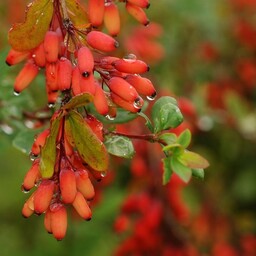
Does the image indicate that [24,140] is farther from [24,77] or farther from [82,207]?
[82,207]

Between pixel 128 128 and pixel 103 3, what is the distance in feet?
3.90

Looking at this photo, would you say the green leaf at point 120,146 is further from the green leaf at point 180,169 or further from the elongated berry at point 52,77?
the elongated berry at point 52,77

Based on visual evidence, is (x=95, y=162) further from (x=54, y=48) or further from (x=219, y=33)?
(x=219, y=33)

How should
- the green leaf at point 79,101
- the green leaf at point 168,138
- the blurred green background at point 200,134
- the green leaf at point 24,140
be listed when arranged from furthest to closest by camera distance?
the blurred green background at point 200,134 < the green leaf at point 24,140 < the green leaf at point 168,138 < the green leaf at point 79,101

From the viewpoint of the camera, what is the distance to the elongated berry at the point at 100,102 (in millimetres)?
1298

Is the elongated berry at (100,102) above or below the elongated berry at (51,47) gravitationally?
below

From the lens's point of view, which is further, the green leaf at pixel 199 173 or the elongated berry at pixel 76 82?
the green leaf at pixel 199 173

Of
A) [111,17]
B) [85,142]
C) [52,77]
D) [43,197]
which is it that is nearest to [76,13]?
[111,17]

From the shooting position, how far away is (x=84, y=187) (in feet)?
4.29

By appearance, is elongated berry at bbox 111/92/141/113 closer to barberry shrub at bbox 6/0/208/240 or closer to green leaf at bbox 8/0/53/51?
barberry shrub at bbox 6/0/208/240

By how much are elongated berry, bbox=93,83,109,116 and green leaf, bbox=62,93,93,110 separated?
3 centimetres

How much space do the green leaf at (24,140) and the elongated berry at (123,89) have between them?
51 cm

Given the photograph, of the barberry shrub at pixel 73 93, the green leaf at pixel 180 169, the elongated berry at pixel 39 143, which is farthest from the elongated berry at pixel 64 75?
the green leaf at pixel 180 169

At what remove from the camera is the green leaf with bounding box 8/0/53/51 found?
53.9 inches
